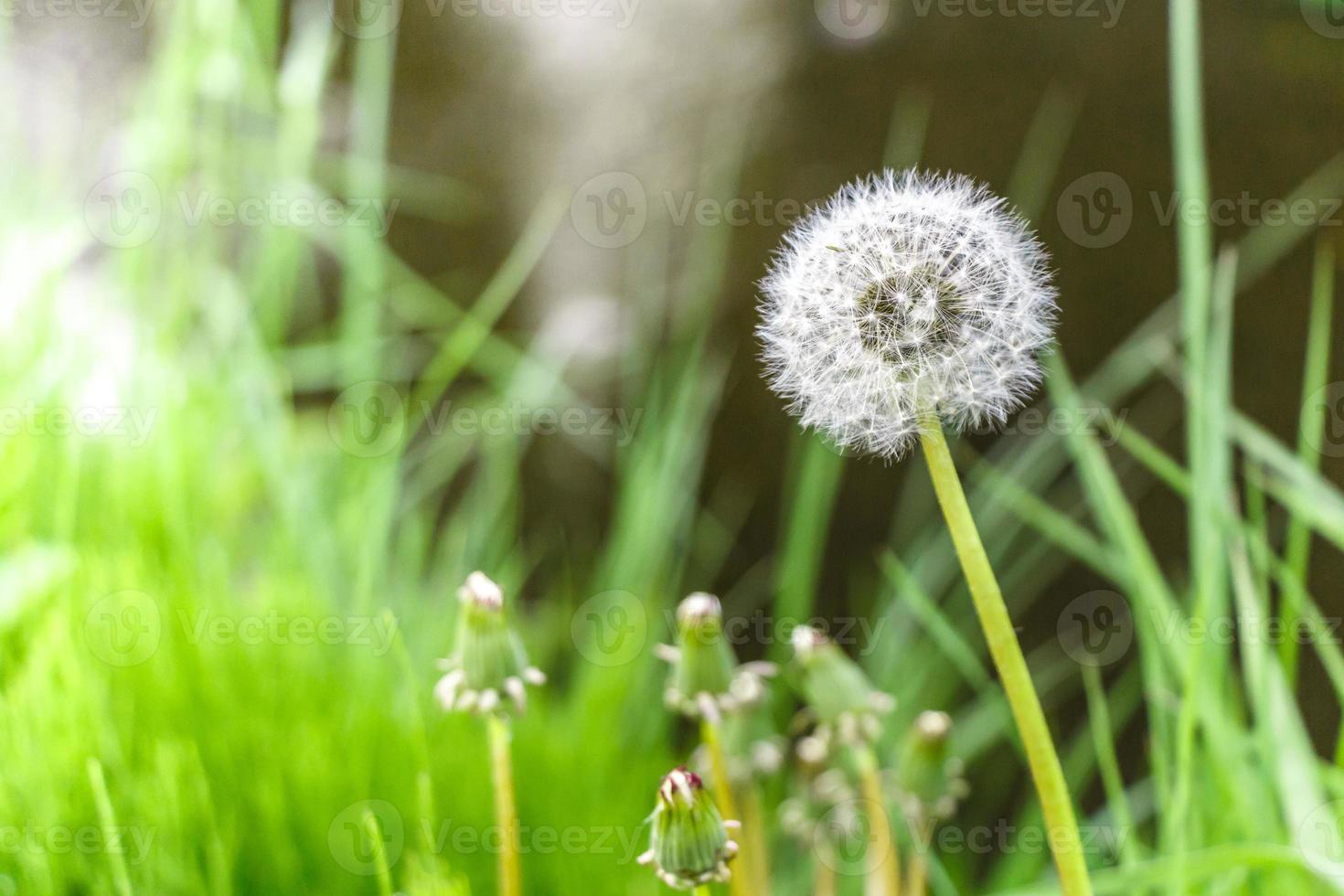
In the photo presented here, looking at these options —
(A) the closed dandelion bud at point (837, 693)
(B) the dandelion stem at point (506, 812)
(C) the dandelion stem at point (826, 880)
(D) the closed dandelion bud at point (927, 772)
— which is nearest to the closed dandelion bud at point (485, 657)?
(B) the dandelion stem at point (506, 812)

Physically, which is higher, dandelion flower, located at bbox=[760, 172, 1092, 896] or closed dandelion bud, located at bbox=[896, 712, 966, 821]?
dandelion flower, located at bbox=[760, 172, 1092, 896]

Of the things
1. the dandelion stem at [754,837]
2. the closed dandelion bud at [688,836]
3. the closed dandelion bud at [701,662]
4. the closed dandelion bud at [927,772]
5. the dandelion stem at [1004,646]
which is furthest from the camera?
the dandelion stem at [754,837]

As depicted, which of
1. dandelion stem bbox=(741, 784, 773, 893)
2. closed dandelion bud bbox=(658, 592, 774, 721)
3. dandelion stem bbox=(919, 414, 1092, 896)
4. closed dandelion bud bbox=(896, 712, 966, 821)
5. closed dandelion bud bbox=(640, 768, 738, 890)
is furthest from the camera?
dandelion stem bbox=(741, 784, 773, 893)

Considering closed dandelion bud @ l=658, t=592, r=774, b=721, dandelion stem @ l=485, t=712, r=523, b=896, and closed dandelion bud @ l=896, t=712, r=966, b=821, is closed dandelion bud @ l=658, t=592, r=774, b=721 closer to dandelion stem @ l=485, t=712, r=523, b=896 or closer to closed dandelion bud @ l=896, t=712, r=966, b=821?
dandelion stem @ l=485, t=712, r=523, b=896

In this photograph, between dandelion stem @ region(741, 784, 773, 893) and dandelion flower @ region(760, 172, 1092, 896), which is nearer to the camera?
dandelion flower @ region(760, 172, 1092, 896)

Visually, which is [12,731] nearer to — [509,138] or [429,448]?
[429,448]

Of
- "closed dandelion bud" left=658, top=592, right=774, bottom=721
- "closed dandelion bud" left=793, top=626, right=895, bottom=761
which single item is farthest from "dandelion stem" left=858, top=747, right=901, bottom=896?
"closed dandelion bud" left=658, top=592, right=774, bottom=721

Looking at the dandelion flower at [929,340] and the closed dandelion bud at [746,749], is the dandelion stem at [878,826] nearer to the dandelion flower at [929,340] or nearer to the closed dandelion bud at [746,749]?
the closed dandelion bud at [746,749]

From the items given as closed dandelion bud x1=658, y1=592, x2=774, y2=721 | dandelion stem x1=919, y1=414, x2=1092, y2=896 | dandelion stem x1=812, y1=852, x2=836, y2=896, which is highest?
dandelion stem x1=919, y1=414, x2=1092, y2=896

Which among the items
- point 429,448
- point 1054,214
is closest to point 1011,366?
point 1054,214
